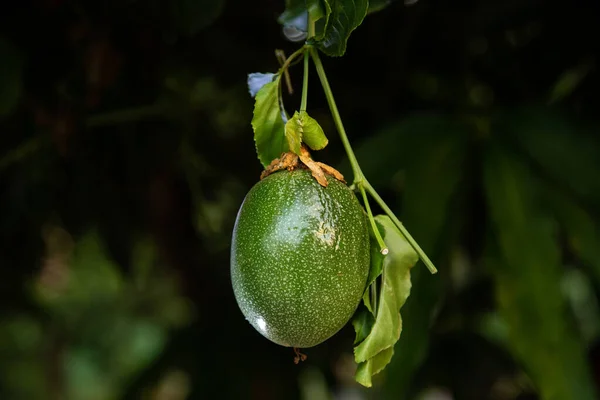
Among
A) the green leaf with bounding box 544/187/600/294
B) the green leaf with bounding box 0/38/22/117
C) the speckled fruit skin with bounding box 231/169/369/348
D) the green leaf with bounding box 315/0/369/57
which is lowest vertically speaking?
the green leaf with bounding box 544/187/600/294

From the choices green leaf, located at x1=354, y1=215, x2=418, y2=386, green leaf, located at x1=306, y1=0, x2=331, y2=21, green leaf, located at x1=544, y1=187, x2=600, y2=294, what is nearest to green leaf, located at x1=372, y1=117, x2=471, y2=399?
green leaf, located at x1=544, y1=187, x2=600, y2=294

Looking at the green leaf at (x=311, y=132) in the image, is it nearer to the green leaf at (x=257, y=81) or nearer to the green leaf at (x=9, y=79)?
the green leaf at (x=257, y=81)

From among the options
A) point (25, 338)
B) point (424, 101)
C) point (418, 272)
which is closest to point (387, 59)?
point (424, 101)

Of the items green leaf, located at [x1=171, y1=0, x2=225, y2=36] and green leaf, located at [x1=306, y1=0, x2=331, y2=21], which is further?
green leaf, located at [x1=171, y1=0, x2=225, y2=36]

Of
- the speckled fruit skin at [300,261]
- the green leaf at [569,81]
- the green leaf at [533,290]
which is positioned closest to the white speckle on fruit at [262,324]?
the speckled fruit skin at [300,261]

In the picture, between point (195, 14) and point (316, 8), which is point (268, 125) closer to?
point (316, 8)

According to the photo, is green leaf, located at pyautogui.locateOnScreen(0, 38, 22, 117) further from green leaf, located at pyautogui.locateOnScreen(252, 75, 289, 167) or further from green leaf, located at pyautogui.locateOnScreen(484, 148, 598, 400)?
green leaf, located at pyautogui.locateOnScreen(484, 148, 598, 400)
